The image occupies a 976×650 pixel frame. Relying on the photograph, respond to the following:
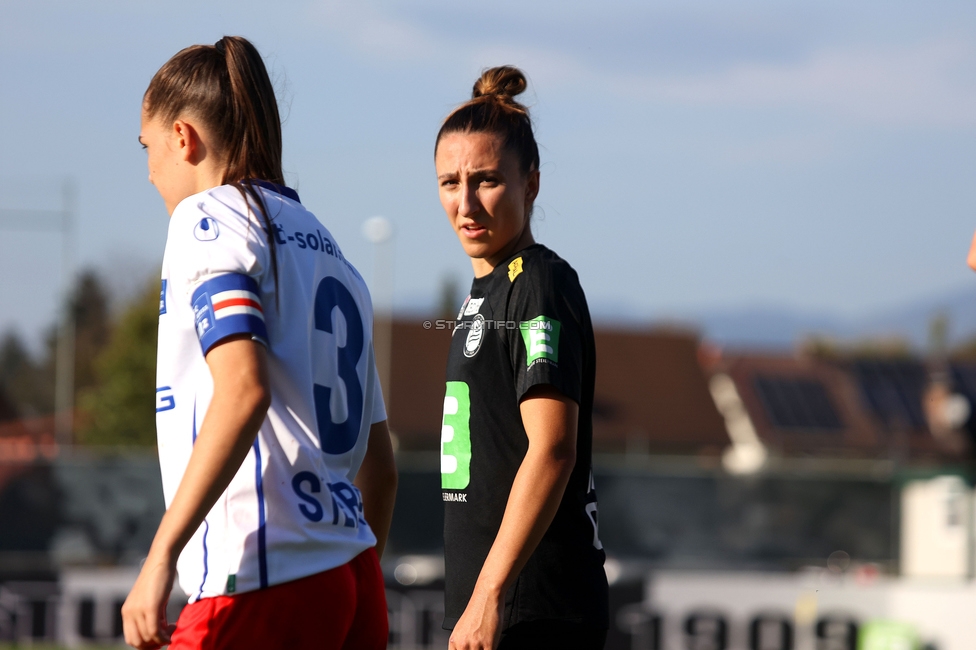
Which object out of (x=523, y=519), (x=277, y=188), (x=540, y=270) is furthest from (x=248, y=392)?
(x=540, y=270)

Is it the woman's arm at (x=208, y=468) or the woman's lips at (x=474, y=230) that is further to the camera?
the woman's lips at (x=474, y=230)

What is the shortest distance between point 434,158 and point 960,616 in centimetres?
987

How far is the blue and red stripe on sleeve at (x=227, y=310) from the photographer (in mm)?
1813

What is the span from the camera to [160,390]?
1.93 m

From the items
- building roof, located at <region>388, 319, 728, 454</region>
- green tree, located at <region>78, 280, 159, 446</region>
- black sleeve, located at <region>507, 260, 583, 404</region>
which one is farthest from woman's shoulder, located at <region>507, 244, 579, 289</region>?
green tree, located at <region>78, 280, 159, 446</region>

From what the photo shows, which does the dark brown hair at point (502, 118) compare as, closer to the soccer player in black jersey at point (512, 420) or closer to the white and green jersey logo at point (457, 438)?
the soccer player in black jersey at point (512, 420)

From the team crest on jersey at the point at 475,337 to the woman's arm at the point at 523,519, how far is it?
237 mm

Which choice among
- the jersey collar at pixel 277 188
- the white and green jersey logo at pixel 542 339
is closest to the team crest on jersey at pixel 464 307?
the white and green jersey logo at pixel 542 339

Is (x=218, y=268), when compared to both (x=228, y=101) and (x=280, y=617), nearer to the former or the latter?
(x=228, y=101)

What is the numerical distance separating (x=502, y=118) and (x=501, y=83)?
0.14 metres

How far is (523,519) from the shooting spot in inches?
89.9

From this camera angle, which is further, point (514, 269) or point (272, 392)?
point (514, 269)

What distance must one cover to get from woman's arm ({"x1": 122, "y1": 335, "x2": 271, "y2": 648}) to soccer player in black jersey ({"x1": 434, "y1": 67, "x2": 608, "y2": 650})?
0.71 metres

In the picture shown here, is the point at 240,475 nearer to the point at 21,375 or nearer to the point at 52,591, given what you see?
the point at 52,591
